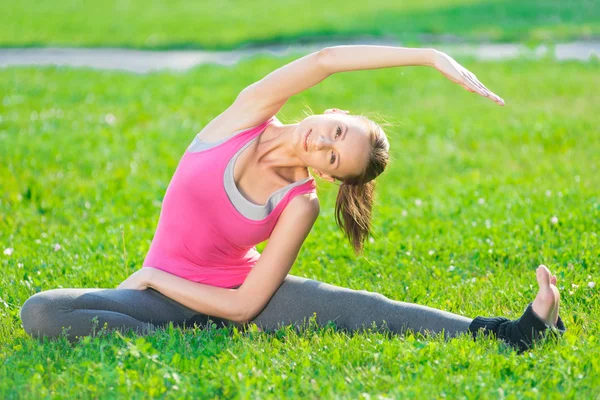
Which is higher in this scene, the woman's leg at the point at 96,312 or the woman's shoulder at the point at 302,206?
the woman's shoulder at the point at 302,206

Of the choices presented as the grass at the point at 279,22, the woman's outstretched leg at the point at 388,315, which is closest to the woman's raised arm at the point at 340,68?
the woman's outstretched leg at the point at 388,315

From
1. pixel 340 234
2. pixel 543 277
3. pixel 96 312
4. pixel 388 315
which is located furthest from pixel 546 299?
pixel 340 234

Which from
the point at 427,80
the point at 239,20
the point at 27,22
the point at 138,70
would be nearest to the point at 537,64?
the point at 427,80

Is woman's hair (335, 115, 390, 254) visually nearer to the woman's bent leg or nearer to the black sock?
the woman's bent leg

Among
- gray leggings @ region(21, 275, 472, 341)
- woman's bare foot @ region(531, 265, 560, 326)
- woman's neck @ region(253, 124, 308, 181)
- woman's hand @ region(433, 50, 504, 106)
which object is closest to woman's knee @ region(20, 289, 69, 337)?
gray leggings @ region(21, 275, 472, 341)

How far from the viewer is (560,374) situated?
3664 millimetres

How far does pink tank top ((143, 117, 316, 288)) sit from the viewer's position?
4.30 metres

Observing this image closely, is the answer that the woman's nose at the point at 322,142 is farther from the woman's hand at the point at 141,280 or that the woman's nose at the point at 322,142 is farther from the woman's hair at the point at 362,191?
the woman's hand at the point at 141,280

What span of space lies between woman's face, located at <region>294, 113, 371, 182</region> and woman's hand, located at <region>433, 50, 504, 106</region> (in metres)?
0.51

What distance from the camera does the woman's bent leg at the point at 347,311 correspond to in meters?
4.25

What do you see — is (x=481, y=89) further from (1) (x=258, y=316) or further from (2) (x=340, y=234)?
(2) (x=340, y=234)

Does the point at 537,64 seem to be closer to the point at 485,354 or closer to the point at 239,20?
the point at 239,20

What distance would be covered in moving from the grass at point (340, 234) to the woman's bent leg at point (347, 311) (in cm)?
13

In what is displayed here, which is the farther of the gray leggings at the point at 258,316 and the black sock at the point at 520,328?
the gray leggings at the point at 258,316
